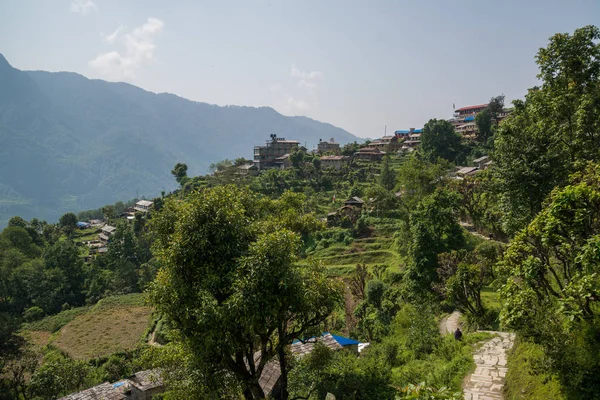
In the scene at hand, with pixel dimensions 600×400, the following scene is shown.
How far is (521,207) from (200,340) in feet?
44.3

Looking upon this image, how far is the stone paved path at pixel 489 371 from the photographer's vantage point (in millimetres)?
10000

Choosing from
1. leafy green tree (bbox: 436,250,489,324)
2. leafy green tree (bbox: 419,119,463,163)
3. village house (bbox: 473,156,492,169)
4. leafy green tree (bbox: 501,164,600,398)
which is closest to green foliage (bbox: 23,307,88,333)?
leafy green tree (bbox: 436,250,489,324)

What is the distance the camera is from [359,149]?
7919 cm

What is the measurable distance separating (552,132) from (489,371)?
1019 cm

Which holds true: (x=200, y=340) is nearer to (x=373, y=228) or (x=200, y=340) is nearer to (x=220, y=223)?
(x=220, y=223)

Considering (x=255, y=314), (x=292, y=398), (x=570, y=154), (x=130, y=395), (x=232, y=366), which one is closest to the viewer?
(x=255, y=314)

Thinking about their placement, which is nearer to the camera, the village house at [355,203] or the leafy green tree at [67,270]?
the leafy green tree at [67,270]

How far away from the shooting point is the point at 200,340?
8.80 meters

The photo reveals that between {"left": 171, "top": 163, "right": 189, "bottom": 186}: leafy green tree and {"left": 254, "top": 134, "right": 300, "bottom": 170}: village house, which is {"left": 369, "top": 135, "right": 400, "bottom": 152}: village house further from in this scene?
{"left": 171, "top": 163, "right": 189, "bottom": 186}: leafy green tree

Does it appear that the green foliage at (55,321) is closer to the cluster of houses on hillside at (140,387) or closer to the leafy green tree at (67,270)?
the leafy green tree at (67,270)

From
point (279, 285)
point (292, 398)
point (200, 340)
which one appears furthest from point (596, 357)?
point (200, 340)

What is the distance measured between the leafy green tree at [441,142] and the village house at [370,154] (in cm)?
1525

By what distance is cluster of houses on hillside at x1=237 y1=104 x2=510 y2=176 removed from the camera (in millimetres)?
70562

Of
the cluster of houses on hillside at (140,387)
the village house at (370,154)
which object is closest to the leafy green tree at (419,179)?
the cluster of houses on hillside at (140,387)
